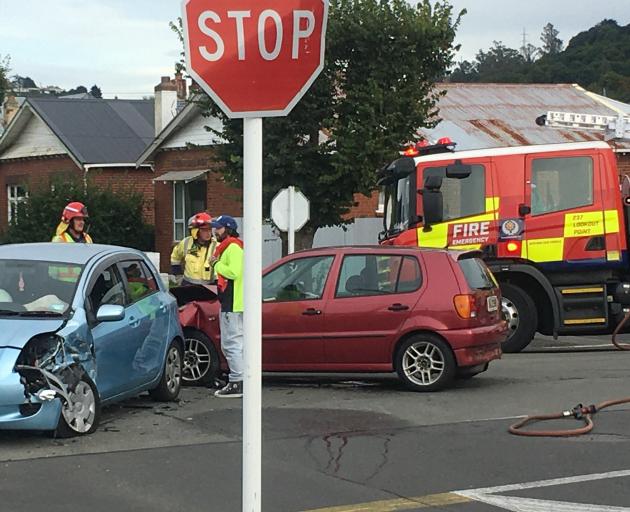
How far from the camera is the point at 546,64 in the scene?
2771 inches

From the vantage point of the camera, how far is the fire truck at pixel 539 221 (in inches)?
572

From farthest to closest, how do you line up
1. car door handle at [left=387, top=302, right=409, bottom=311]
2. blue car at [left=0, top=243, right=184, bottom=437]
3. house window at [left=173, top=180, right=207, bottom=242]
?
house window at [left=173, top=180, right=207, bottom=242] < car door handle at [left=387, top=302, right=409, bottom=311] < blue car at [left=0, top=243, right=184, bottom=437]

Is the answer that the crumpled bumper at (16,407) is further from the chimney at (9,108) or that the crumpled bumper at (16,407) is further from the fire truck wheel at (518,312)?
the chimney at (9,108)

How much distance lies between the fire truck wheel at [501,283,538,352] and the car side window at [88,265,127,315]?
21.4 feet

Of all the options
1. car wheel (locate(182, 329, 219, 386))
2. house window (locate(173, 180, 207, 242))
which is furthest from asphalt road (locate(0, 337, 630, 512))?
house window (locate(173, 180, 207, 242))

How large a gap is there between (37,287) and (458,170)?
6954 millimetres

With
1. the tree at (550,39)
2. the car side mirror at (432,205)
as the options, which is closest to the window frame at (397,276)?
the car side mirror at (432,205)

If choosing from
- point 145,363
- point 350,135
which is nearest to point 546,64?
point 350,135

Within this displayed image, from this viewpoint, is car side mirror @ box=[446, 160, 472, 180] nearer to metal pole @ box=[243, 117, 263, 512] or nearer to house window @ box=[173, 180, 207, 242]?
metal pole @ box=[243, 117, 263, 512]

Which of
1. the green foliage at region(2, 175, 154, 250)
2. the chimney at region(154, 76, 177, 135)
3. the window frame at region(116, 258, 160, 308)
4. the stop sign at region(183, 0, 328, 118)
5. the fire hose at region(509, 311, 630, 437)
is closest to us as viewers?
the stop sign at region(183, 0, 328, 118)

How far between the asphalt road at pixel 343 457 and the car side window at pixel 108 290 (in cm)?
105

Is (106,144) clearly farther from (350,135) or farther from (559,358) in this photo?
(559,358)

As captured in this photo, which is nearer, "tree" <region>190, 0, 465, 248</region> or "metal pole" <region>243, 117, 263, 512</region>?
"metal pole" <region>243, 117, 263, 512</region>

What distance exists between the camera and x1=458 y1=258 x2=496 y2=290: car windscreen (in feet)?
37.8
